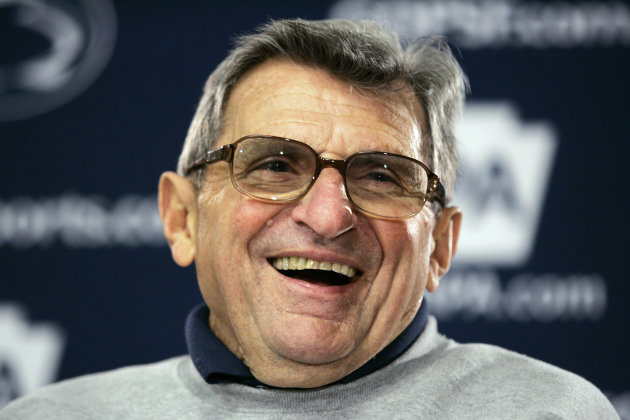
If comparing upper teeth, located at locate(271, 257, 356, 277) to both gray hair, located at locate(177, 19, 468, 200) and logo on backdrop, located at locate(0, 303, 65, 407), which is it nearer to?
gray hair, located at locate(177, 19, 468, 200)

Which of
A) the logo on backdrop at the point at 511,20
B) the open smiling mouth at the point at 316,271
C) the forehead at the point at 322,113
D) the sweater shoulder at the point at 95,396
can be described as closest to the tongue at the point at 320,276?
the open smiling mouth at the point at 316,271

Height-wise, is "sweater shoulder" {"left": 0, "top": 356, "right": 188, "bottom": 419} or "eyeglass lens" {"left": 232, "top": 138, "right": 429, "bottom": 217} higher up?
"eyeglass lens" {"left": 232, "top": 138, "right": 429, "bottom": 217}

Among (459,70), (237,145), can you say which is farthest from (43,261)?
(459,70)

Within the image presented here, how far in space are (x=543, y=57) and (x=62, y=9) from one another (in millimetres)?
1549

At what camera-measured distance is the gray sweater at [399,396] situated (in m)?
1.35

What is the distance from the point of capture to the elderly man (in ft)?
4.35

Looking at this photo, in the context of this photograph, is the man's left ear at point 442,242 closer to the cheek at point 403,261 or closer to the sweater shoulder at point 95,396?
the cheek at point 403,261

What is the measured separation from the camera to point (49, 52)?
2.54 meters

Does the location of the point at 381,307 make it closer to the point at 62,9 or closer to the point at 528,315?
the point at 528,315

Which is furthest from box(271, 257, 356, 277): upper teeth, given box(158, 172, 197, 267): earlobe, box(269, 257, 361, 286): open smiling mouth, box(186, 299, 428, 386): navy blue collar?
box(158, 172, 197, 267): earlobe

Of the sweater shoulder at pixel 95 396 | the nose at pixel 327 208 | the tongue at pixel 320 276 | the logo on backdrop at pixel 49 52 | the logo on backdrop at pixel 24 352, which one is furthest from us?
the logo on backdrop at pixel 49 52

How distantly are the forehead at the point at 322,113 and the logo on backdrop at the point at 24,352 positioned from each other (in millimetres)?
1272

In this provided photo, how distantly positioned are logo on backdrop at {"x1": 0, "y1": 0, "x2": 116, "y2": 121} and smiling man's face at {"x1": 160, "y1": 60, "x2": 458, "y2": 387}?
1.19m

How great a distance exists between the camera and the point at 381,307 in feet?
4.55
